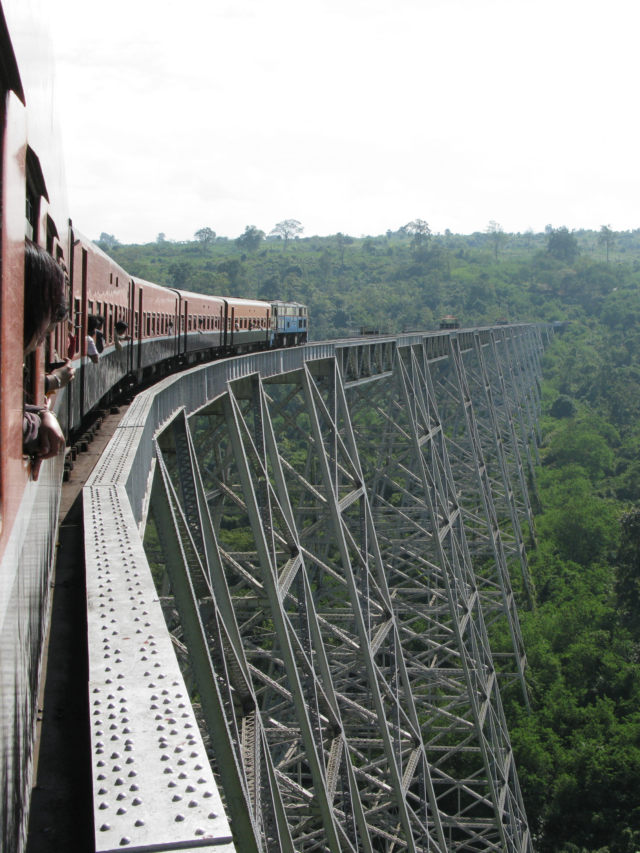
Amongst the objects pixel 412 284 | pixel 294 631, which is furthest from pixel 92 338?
pixel 412 284

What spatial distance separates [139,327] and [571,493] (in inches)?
1230

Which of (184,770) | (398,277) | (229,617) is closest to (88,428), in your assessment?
(229,617)

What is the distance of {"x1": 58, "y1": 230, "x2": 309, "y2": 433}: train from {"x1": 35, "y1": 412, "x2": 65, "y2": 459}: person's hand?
1344 millimetres

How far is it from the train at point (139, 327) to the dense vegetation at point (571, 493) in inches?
502

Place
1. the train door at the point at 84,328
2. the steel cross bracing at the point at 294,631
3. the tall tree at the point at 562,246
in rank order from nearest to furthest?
the steel cross bracing at the point at 294,631, the train door at the point at 84,328, the tall tree at the point at 562,246

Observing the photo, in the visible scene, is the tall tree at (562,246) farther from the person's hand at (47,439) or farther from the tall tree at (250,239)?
the person's hand at (47,439)

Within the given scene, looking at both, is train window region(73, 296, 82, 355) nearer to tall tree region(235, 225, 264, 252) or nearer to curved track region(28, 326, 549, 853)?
curved track region(28, 326, 549, 853)

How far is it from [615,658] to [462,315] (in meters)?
75.3

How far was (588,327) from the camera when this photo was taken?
86562mm

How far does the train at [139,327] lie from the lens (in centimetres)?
661

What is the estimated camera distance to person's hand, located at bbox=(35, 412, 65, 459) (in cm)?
186

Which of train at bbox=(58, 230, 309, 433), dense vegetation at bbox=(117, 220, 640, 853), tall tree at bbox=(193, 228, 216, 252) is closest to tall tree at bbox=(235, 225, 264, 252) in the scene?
tall tree at bbox=(193, 228, 216, 252)

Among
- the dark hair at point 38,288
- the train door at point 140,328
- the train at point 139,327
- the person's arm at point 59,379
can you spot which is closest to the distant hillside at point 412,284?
the train at point 139,327

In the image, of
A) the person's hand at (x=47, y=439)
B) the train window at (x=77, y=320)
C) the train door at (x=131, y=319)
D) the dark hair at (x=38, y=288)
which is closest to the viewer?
the dark hair at (x=38, y=288)
